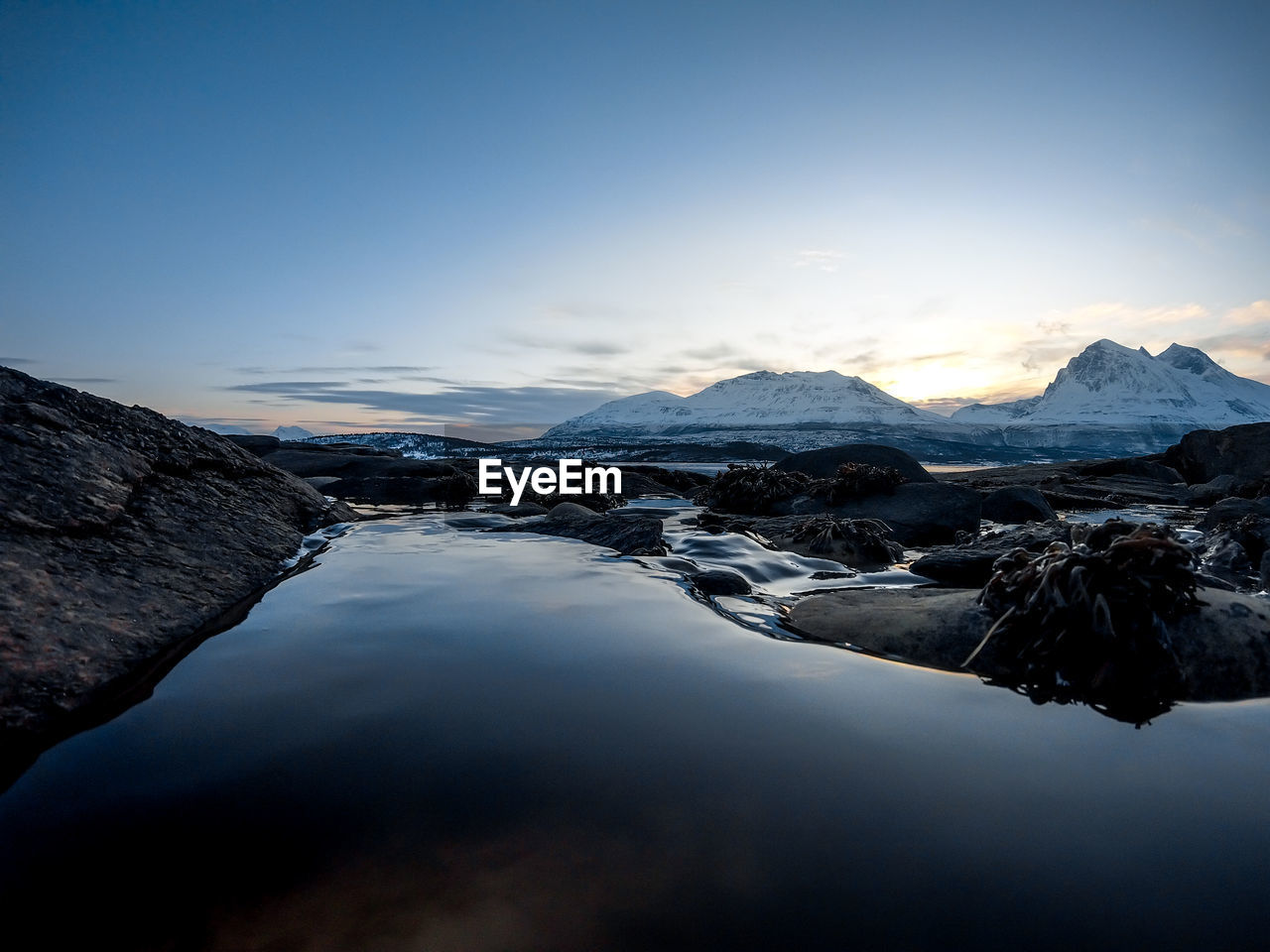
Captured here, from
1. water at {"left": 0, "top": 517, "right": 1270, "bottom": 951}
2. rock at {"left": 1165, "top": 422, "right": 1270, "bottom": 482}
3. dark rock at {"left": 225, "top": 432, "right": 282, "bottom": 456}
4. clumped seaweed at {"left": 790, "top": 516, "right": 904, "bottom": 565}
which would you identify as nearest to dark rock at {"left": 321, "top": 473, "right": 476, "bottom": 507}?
dark rock at {"left": 225, "top": 432, "right": 282, "bottom": 456}

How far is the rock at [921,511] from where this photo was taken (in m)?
8.50

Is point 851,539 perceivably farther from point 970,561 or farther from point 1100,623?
point 1100,623

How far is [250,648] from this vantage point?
3.37 metres

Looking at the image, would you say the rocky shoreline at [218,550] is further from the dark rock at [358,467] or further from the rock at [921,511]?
the dark rock at [358,467]

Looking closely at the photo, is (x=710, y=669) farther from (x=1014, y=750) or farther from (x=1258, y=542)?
(x=1258, y=542)

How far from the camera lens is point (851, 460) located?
44.7ft

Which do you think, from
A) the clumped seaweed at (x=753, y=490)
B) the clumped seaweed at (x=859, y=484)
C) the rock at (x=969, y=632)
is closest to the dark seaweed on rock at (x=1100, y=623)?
the rock at (x=969, y=632)

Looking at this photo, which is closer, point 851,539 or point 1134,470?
point 851,539

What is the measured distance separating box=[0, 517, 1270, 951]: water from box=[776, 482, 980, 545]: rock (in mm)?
5642

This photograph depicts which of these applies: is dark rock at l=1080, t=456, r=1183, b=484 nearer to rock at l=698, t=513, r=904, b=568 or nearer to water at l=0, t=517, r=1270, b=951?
rock at l=698, t=513, r=904, b=568

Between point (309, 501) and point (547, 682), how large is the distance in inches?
254

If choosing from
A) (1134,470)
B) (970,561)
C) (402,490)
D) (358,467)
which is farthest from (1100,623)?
(1134,470)

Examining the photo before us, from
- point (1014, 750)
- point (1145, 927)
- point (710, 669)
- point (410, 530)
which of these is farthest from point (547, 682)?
point (410, 530)

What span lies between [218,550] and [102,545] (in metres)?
1.12
